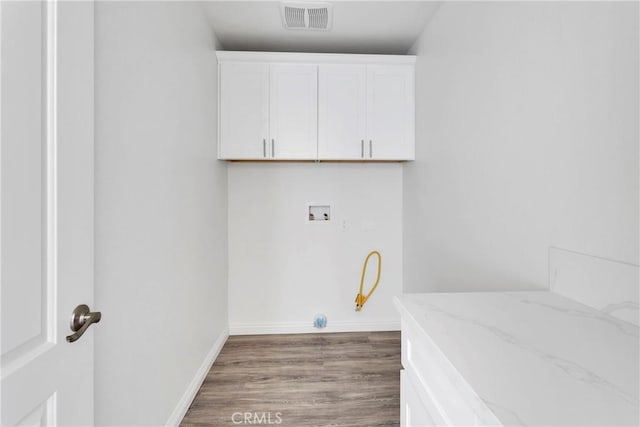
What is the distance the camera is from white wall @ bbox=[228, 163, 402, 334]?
2953 millimetres

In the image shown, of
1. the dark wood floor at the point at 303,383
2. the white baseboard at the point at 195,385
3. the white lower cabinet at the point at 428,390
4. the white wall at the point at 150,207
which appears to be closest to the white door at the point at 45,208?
the white wall at the point at 150,207

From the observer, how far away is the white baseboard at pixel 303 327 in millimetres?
2939

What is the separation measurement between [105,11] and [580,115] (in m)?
1.62

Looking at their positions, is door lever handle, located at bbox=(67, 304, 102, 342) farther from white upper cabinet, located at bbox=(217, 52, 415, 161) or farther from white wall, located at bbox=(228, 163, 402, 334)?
white wall, located at bbox=(228, 163, 402, 334)

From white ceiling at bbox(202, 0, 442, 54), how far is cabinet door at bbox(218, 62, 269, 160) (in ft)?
0.80

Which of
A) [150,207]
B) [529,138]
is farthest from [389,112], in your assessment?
[150,207]

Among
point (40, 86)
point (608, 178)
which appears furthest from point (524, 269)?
point (40, 86)

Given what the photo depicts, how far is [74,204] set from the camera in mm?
778

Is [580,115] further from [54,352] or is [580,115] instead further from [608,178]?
[54,352]

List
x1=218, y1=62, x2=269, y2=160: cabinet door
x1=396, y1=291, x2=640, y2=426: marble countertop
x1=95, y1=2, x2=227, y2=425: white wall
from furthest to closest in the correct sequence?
x1=218, y1=62, x2=269, y2=160: cabinet door < x1=95, y1=2, x2=227, y2=425: white wall < x1=396, y1=291, x2=640, y2=426: marble countertop

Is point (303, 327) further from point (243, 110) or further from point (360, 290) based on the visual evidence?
point (243, 110)

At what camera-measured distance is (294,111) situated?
8.63ft

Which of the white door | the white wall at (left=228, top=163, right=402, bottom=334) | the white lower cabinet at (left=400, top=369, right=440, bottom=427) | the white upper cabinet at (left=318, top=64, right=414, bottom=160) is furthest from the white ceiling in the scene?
the white lower cabinet at (left=400, top=369, right=440, bottom=427)

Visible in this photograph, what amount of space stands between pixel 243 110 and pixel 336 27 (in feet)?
3.08
